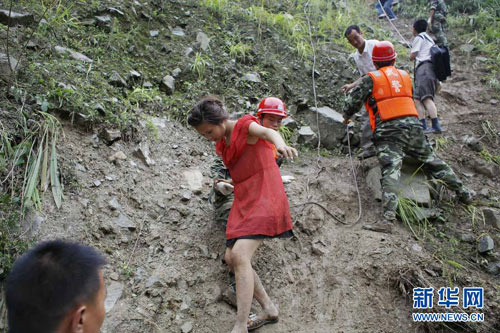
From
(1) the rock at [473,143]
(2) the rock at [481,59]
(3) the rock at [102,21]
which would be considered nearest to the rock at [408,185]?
(1) the rock at [473,143]

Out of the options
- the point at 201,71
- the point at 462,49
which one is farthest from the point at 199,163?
the point at 462,49

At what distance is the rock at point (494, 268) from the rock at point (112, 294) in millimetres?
3089

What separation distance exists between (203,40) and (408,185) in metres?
3.53

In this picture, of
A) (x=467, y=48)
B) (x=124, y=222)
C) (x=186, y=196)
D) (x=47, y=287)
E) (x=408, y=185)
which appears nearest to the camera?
(x=47, y=287)

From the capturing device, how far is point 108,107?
368 cm

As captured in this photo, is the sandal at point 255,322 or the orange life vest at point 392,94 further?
the orange life vest at point 392,94

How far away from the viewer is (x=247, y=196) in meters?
2.56

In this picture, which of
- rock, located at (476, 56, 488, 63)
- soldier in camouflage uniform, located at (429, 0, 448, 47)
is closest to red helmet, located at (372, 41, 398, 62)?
soldier in camouflage uniform, located at (429, 0, 448, 47)

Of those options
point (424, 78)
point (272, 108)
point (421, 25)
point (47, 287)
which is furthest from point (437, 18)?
point (47, 287)

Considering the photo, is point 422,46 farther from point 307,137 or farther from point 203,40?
point 203,40

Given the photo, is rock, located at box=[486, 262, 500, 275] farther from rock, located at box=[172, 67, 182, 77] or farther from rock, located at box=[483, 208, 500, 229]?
rock, located at box=[172, 67, 182, 77]

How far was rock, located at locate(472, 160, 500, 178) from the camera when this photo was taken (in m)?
4.45

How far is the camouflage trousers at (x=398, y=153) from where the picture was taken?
11.8ft

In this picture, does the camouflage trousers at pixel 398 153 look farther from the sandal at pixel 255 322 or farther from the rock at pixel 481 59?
the rock at pixel 481 59
